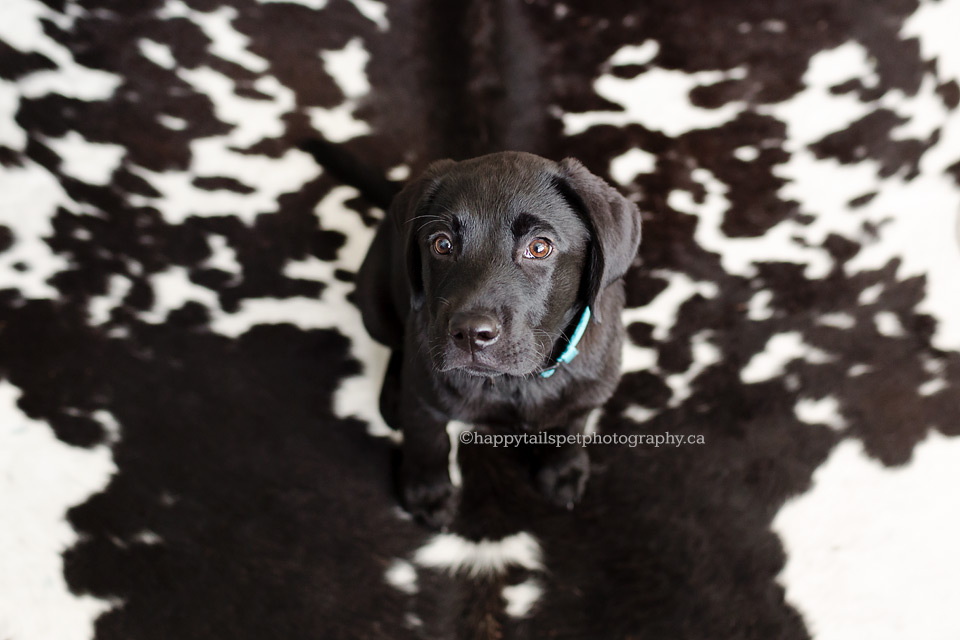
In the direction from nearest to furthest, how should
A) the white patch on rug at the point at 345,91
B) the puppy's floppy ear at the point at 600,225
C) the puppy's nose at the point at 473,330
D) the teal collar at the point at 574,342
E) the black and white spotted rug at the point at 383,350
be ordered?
the puppy's nose at the point at 473,330 < the puppy's floppy ear at the point at 600,225 < the teal collar at the point at 574,342 < the black and white spotted rug at the point at 383,350 < the white patch on rug at the point at 345,91

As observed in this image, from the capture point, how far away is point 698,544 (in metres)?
1.72

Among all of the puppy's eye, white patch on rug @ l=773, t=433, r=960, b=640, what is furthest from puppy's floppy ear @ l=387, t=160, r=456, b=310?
white patch on rug @ l=773, t=433, r=960, b=640

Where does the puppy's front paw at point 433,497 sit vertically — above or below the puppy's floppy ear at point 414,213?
below

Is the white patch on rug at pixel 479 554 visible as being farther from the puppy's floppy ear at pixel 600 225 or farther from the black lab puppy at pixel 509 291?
the puppy's floppy ear at pixel 600 225

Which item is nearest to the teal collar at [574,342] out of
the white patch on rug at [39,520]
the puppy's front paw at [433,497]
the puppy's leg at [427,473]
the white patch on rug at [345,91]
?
the puppy's leg at [427,473]

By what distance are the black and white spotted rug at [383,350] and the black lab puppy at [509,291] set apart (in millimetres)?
399

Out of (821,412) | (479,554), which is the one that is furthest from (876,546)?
(479,554)

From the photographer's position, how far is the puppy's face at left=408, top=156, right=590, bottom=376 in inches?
48.8

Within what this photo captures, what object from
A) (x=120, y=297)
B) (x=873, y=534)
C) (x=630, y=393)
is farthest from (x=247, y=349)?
(x=873, y=534)

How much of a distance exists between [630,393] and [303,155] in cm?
127

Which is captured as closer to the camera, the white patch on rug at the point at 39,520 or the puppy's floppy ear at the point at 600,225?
the puppy's floppy ear at the point at 600,225

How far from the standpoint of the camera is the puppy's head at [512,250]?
1.25 meters

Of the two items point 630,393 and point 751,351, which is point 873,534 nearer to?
point 751,351

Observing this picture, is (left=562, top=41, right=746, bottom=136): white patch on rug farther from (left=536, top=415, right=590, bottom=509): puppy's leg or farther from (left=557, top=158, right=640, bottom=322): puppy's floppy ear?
(left=536, top=415, right=590, bottom=509): puppy's leg
